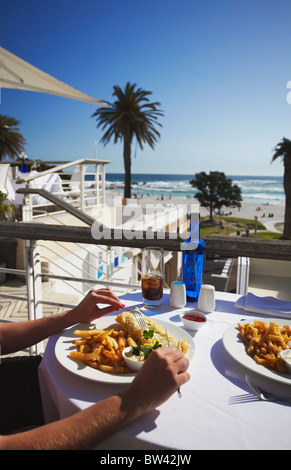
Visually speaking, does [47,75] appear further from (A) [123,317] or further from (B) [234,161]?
(B) [234,161]

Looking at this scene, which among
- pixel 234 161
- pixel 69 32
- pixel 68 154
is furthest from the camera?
pixel 68 154

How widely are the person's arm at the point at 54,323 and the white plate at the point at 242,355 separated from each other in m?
0.37

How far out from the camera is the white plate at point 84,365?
67 cm

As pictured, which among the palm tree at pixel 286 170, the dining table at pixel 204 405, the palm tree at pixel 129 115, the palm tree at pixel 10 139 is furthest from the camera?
the palm tree at pixel 10 139

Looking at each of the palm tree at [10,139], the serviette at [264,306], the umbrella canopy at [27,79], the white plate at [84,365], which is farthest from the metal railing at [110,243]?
the palm tree at [10,139]

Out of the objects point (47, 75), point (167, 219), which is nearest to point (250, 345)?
point (47, 75)

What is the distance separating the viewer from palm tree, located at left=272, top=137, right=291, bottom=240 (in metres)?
16.7

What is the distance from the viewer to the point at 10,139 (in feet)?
74.0

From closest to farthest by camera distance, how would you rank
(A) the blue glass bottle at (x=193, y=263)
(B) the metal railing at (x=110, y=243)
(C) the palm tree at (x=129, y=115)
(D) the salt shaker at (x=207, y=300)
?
1. (D) the salt shaker at (x=207, y=300)
2. (A) the blue glass bottle at (x=193, y=263)
3. (B) the metal railing at (x=110, y=243)
4. (C) the palm tree at (x=129, y=115)

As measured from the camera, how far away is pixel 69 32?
87.5 feet

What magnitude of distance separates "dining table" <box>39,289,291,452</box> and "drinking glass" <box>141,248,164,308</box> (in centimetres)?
28

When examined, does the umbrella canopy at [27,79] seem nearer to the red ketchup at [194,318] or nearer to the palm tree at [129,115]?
the red ketchup at [194,318]

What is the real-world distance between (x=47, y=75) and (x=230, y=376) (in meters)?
4.45

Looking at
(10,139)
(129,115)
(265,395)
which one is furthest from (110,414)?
(10,139)
